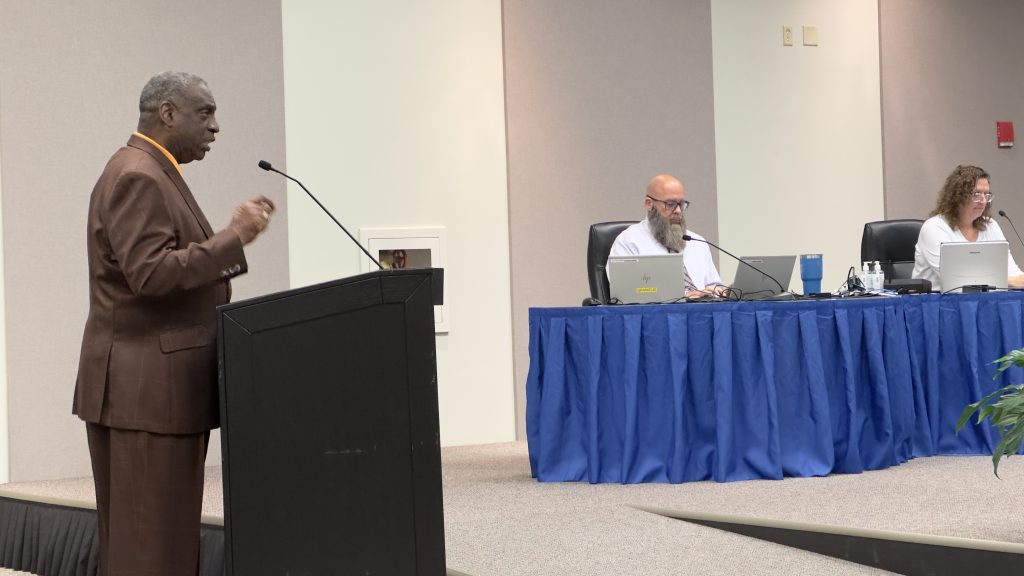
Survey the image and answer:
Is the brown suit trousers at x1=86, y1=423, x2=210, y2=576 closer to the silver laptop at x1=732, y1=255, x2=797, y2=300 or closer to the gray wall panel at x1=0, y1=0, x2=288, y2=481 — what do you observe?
the silver laptop at x1=732, y1=255, x2=797, y2=300

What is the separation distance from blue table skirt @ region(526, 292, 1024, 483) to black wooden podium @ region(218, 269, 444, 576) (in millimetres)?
2441

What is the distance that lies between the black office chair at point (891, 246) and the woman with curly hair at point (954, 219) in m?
0.06

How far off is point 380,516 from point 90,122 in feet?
13.0

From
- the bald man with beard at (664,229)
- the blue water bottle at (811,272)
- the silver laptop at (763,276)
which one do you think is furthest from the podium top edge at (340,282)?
the bald man with beard at (664,229)

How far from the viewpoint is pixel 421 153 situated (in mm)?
6180

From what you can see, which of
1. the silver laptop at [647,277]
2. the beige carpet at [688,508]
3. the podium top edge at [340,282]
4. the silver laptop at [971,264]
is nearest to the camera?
the podium top edge at [340,282]

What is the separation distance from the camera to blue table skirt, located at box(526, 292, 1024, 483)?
443cm

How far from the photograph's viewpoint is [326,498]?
2066 millimetres

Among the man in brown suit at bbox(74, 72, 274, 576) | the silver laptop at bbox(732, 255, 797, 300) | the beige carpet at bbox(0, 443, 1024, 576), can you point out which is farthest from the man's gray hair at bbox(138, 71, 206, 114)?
the silver laptop at bbox(732, 255, 797, 300)

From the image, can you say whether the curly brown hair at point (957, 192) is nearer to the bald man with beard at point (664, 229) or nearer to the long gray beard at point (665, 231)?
the bald man with beard at point (664, 229)

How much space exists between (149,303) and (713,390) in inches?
107

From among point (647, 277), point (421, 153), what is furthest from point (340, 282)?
point (421, 153)

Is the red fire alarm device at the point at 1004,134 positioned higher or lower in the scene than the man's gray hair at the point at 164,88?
higher

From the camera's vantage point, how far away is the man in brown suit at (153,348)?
2123 mm
